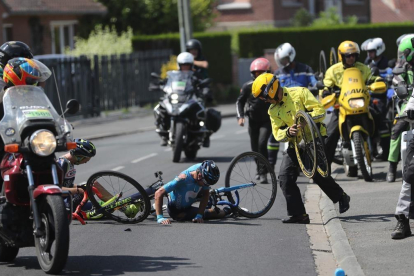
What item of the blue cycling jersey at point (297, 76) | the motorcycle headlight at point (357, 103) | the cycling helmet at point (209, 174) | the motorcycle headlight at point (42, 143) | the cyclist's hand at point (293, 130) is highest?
the motorcycle headlight at point (42, 143)

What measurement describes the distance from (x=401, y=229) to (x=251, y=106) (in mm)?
5148

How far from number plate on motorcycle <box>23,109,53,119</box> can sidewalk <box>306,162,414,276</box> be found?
2.71 metres

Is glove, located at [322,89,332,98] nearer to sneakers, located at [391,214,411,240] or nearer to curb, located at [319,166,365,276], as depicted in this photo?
curb, located at [319,166,365,276]

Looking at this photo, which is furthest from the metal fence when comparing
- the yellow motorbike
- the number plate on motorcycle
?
the number plate on motorcycle

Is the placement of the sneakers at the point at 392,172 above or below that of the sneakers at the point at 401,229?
below

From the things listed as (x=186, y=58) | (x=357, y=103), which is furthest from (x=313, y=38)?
(x=357, y=103)

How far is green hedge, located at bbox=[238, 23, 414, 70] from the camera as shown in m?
37.2

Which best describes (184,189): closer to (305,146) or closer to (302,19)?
(305,146)

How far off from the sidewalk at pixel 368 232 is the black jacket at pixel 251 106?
1225 millimetres

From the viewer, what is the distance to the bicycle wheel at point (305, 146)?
9.65 metres

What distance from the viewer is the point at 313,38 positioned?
122 ft

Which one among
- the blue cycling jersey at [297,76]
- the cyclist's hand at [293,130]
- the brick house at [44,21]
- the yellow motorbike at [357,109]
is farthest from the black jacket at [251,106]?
the brick house at [44,21]

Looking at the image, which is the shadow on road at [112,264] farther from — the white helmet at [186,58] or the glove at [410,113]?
the white helmet at [186,58]

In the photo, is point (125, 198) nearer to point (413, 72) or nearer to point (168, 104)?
point (413, 72)
